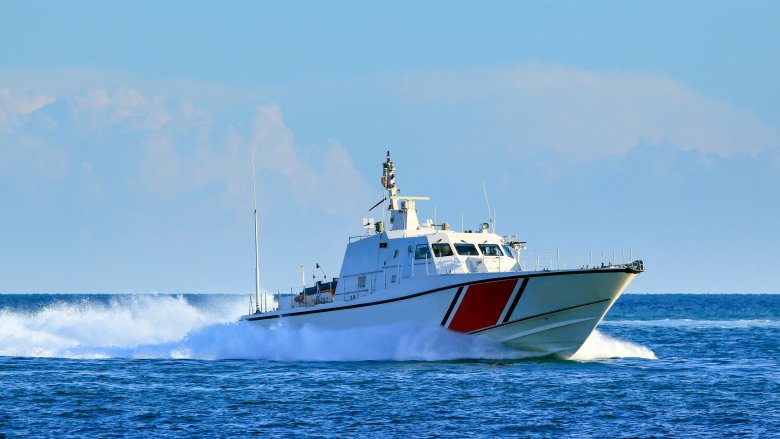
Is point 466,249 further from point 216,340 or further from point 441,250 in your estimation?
point 216,340

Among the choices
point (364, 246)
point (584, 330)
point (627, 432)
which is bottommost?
point (627, 432)

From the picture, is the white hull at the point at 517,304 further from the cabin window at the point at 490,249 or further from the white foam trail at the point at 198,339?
the cabin window at the point at 490,249

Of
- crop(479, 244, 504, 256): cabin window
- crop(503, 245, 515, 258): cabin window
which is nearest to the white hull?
crop(479, 244, 504, 256): cabin window

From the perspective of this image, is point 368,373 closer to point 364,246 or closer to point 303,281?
point 364,246

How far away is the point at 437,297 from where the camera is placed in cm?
3017

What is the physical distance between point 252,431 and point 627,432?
7486 mm

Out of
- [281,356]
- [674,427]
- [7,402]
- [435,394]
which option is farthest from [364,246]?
[674,427]

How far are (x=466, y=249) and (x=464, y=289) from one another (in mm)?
2743

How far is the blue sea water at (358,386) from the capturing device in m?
21.5

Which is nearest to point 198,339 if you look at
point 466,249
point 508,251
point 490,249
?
point 466,249

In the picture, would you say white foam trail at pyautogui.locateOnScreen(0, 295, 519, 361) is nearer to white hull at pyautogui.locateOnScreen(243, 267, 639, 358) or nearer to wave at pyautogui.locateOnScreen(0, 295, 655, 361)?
wave at pyautogui.locateOnScreen(0, 295, 655, 361)

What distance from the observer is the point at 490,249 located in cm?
3256

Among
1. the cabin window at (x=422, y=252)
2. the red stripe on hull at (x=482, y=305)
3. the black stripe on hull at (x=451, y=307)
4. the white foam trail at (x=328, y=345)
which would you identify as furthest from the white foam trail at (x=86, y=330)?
the red stripe on hull at (x=482, y=305)

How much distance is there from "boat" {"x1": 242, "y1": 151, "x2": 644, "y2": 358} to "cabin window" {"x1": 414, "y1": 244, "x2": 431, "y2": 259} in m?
0.03
